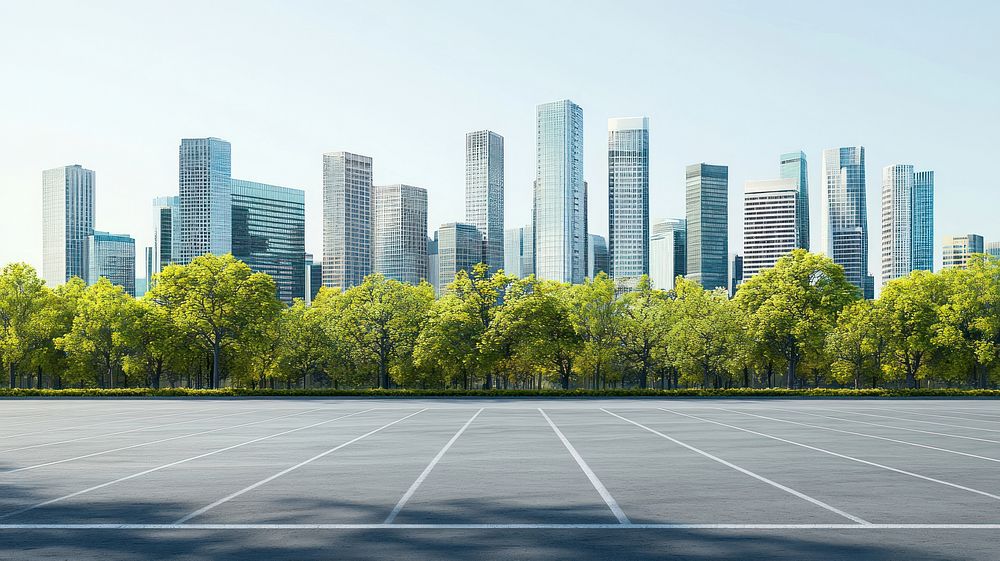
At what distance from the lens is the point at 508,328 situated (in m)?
69.8

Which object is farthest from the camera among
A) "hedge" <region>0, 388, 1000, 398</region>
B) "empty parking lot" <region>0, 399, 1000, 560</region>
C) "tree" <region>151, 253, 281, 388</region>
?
"tree" <region>151, 253, 281, 388</region>

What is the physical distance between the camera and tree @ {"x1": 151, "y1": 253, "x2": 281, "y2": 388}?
2852 inches

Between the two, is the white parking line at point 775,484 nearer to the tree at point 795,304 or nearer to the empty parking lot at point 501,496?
the empty parking lot at point 501,496

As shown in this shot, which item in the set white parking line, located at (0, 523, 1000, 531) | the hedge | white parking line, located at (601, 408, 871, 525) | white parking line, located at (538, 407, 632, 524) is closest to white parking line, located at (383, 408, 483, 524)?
white parking line, located at (0, 523, 1000, 531)

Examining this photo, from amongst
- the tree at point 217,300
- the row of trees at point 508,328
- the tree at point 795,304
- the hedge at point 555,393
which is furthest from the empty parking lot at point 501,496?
the tree at point 217,300

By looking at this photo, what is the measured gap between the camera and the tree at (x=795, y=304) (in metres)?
71.6

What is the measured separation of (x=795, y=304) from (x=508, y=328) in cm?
2406

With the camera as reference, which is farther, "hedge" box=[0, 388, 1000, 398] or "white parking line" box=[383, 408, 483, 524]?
"hedge" box=[0, 388, 1000, 398]

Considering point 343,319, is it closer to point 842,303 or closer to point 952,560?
point 842,303

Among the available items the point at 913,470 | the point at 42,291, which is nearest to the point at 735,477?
the point at 913,470

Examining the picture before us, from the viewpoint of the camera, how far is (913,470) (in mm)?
16328

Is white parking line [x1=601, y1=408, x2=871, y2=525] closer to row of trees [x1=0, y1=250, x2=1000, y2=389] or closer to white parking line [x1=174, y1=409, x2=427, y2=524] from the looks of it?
white parking line [x1=174, y1=409, x2=427, y2=524]

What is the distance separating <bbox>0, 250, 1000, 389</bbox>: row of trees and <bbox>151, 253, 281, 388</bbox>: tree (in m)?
A: 0.15

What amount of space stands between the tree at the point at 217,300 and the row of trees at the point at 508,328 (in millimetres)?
152
